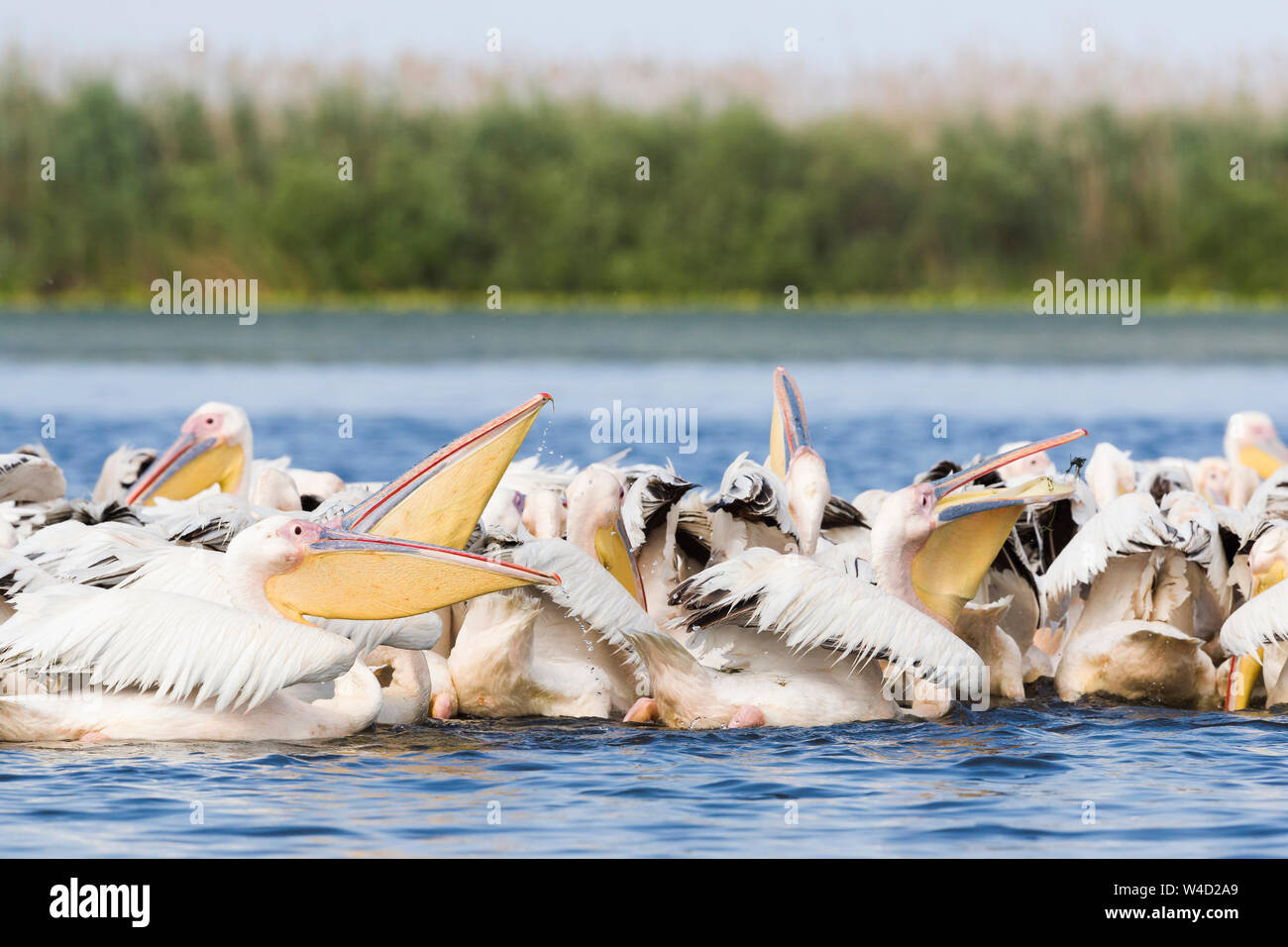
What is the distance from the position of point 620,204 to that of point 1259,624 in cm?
3164

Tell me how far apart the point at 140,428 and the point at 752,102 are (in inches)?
904

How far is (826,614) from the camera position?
16.4 feet

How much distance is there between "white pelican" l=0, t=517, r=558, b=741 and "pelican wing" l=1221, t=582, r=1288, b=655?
188cm

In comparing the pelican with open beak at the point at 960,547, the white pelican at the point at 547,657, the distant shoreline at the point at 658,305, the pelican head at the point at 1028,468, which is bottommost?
the white pelican at the point at 547,657

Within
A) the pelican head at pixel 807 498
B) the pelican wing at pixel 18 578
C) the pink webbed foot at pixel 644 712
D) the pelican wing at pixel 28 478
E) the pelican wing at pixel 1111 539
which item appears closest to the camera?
the pelican wing at pixel 18 578

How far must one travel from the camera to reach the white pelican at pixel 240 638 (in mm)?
4730

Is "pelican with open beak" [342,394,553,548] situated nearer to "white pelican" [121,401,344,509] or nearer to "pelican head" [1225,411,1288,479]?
"white pelican" [121,401,344,509]

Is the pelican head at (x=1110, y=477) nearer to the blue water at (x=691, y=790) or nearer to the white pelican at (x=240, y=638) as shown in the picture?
the blue water at (x=691, y=790)

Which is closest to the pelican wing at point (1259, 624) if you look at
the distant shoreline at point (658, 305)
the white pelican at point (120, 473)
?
the white pelican at point (120, 473)

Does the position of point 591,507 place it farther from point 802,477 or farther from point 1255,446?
point 1255,446

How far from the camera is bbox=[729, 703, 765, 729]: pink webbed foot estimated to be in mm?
5164

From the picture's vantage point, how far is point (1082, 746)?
5125mm

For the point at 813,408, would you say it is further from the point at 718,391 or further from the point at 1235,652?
the point at 1235,652
